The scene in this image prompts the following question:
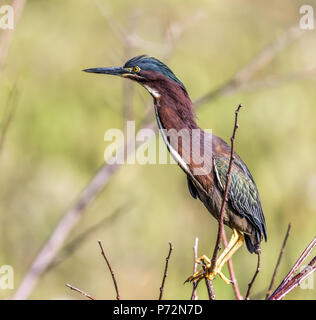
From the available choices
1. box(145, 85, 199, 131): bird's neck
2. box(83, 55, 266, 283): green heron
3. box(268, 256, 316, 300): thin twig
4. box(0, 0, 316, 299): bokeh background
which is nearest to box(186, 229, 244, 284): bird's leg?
box(83, 55, 266, 283): green heron

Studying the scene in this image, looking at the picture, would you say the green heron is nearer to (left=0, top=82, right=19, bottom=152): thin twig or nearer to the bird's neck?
the bird's neck

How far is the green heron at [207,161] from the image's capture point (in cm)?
215

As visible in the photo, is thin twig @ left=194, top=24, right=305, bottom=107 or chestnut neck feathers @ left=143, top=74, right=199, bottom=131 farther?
thin twig @ left=194, top=24, right=305, bottom=107

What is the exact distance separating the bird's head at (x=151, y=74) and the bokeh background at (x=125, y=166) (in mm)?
1914

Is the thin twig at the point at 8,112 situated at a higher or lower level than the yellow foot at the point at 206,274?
higher

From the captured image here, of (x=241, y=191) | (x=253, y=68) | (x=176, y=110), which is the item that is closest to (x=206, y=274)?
(x=241, y=191)

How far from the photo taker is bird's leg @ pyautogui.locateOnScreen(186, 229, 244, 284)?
2150mm

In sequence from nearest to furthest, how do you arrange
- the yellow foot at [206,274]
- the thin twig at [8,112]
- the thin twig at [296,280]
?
the thin twig at [296,280], the thin twig at [8,112], the yellow foot at [206,274]

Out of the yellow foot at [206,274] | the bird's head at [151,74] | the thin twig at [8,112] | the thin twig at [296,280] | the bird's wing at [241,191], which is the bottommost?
the thin twig at [296,280]

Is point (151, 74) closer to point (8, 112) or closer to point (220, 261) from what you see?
point (8, 112)

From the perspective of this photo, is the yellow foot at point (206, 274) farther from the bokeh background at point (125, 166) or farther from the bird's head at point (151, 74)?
the bokeh background at point (125, 166)

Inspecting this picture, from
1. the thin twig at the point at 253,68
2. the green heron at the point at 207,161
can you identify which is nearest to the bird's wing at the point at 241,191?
the green heron at the point at 207,161
